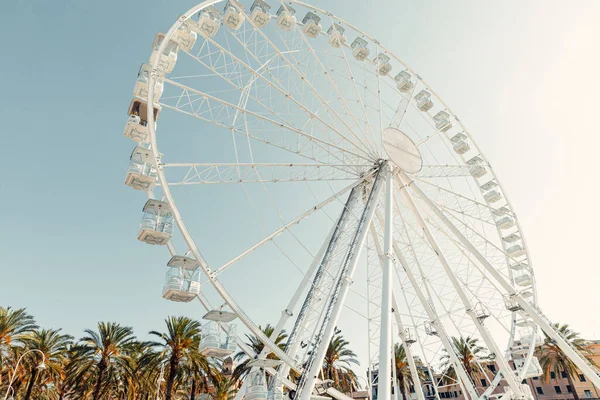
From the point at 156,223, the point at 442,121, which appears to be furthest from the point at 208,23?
the point at 442,121

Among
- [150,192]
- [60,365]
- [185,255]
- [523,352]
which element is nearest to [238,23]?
[150,192]

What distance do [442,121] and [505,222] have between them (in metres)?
7.55

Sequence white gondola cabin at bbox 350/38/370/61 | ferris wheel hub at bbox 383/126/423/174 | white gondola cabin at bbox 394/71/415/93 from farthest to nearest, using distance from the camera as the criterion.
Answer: white gondola cabin at bbox 394/71/415/93 < white gondola cabin at bbox 350/38/370/61 < ferris wheel hub at bbox 383/126/423/174

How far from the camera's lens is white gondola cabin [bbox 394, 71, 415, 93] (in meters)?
26.4

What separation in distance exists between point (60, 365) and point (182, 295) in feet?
82.1

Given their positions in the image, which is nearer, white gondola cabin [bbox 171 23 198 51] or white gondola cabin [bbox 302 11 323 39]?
white gondola cabin [bbox 171 23 198 51]

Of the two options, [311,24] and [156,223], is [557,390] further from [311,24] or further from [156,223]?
[156,223]

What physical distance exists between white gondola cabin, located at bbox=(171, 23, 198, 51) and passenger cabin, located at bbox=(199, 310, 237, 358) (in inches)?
461

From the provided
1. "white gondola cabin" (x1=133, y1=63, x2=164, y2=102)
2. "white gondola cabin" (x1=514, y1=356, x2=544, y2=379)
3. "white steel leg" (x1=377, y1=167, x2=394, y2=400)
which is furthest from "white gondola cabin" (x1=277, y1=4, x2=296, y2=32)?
"white gondola cabin" (x1=514, y1=356, x2=544, y2=379)

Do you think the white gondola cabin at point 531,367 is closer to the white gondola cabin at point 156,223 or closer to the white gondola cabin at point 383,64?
the white gondola cabin at point 383,64

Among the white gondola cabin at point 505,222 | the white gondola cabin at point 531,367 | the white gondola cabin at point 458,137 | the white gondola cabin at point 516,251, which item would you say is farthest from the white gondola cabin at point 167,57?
the white gondola cabin at point 531,367

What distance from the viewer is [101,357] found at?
102 ft

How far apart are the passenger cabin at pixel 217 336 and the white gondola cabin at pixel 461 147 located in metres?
18.7

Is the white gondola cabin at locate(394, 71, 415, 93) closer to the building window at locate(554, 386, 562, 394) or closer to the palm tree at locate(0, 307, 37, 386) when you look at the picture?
the palm tree at locate(0, 307, 37, 386)
